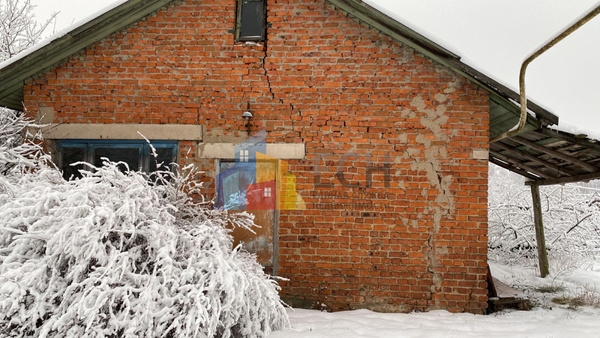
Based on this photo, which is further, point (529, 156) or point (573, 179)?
point (573, 179)

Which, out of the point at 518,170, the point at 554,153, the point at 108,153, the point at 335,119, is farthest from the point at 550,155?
the point at 108,153

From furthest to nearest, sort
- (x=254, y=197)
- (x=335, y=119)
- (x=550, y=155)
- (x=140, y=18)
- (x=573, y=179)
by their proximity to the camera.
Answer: (x=573, y=179) < (x=550, y=155) < (x=140, y=18) < (x=254, y=197) < (x=335, y=119)

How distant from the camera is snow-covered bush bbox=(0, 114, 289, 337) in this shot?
3.16 meters

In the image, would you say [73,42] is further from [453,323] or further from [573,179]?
[573,179]

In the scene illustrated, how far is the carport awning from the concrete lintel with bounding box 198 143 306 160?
3.28 meters

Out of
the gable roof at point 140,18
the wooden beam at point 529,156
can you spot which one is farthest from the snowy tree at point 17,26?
the wooden beam at point 529,156

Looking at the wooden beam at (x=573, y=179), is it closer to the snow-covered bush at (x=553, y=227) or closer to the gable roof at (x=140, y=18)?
the gable roof at (x=140, y=18)

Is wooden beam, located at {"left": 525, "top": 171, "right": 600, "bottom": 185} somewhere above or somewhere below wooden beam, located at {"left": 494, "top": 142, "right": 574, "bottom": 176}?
below

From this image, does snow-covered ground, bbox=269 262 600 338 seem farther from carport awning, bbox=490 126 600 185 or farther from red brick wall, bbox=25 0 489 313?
carport awning, bbox=490 126 600 185

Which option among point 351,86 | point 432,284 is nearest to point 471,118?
point 351,86

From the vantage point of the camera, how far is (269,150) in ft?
18.2

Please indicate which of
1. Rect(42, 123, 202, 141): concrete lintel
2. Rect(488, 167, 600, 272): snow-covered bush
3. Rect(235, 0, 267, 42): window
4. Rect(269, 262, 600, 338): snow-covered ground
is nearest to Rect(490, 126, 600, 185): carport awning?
Rect(269, 262, 600, 338): snow-covered ground

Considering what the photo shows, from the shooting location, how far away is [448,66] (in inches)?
205

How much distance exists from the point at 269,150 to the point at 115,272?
2806 millimetres
